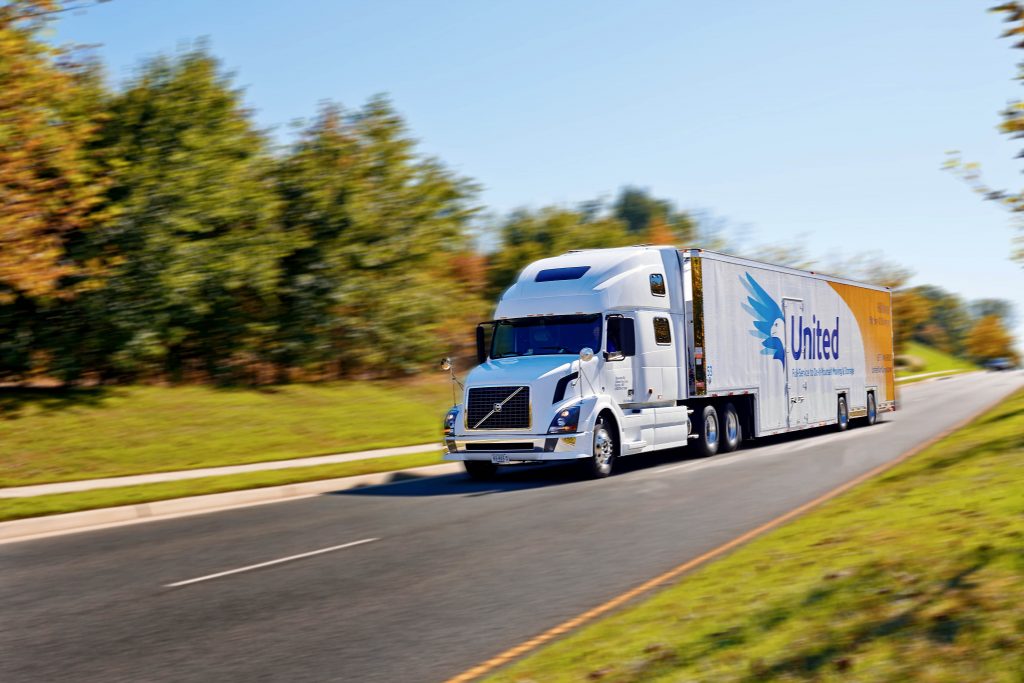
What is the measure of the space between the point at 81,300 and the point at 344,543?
54.0 ft

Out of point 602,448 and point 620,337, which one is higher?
point 620,337

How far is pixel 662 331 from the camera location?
19141 mm

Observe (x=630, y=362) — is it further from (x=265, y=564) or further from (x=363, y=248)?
(x=363, y=248)

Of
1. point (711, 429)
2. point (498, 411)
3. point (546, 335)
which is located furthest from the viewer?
point (711, 429)

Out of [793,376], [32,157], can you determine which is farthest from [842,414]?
[32,157]

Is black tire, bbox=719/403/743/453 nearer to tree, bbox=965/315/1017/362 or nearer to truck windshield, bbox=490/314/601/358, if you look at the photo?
truck windshield, bbox=490/314/601/358

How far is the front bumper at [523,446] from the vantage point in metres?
16.7

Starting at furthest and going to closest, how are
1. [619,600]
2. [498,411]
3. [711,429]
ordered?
[711,429] < [498,411] < [619,600]

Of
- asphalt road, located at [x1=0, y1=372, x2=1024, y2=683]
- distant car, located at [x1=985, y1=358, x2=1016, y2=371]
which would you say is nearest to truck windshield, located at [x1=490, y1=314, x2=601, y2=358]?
asphalt road, located at [x1=0, y1=372, x2=1024, y2=683]

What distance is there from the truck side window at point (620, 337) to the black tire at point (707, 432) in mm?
3411

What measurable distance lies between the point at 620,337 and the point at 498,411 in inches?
98.4

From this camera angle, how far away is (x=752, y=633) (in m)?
5.75

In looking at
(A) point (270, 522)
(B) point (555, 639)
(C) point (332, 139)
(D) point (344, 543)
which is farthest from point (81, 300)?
(B) point (555, 639)

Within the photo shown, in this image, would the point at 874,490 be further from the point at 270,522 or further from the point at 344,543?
the point at 270,522
